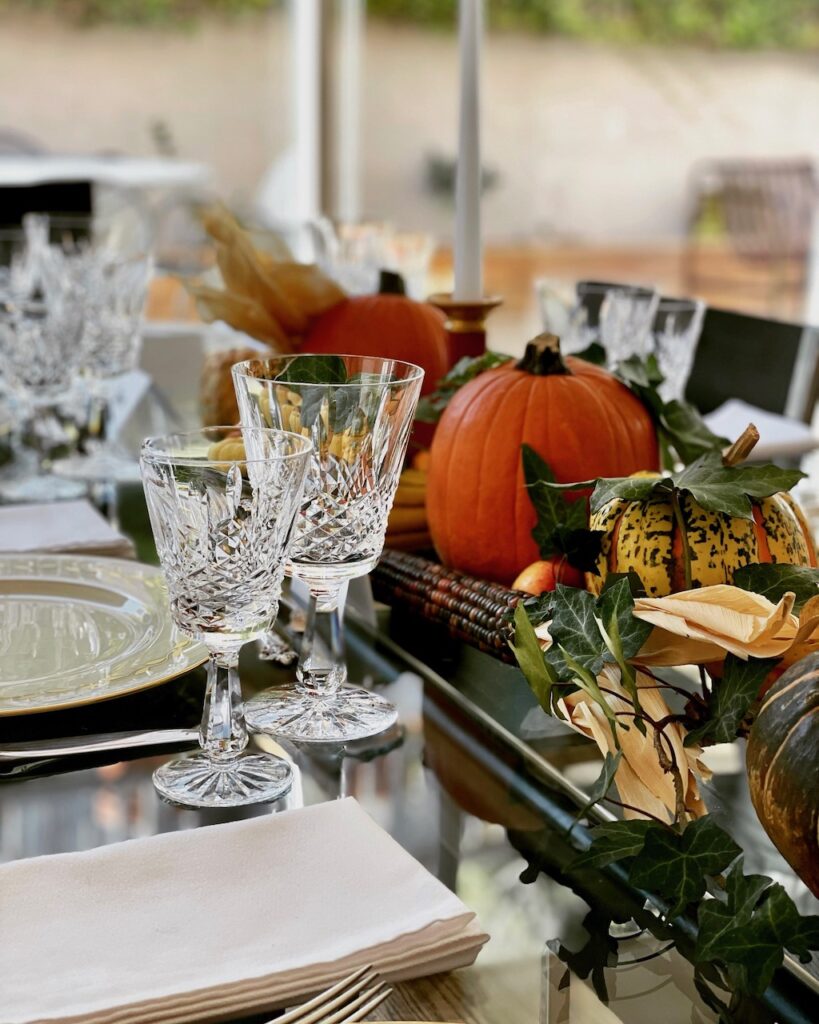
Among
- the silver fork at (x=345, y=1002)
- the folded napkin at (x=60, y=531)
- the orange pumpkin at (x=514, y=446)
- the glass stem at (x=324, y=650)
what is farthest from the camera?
the folded napkin at (x=60, y=531)

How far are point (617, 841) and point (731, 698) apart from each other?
89 mm

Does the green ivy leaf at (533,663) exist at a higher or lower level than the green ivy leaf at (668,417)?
lower

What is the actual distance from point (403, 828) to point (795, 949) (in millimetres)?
226

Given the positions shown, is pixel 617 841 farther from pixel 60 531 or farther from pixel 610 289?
pixel 610 289

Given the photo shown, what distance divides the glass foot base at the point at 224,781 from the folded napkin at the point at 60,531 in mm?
387

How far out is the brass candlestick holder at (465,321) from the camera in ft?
3.57

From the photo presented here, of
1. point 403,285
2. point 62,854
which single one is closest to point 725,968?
point 62,854

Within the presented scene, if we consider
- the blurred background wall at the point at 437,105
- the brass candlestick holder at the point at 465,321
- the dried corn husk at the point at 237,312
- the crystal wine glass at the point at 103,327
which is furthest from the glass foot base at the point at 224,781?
the blurred background wall at the point at 437,105

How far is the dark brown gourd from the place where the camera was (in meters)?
0.49

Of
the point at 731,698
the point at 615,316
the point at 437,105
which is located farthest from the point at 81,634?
the point at 437,105

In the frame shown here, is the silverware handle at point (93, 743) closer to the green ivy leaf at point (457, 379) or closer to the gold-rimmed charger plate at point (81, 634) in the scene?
the gold-rimmed charger plate at point (81, 634)

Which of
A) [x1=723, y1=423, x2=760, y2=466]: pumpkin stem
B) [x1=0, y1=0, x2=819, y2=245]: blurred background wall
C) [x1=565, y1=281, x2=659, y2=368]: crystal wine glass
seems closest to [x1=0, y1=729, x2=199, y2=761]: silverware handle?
[x1=723, y1=423, x2=760, y2=466]: pumpkin stem

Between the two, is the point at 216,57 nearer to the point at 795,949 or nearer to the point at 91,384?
the point at 91,384

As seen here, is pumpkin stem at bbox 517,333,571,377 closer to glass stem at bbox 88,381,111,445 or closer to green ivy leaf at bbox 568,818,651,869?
green ivy leaf at bbox 568,818,651,869
